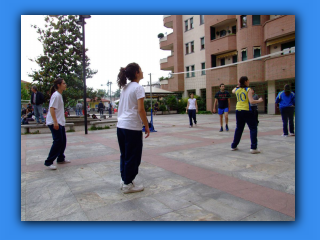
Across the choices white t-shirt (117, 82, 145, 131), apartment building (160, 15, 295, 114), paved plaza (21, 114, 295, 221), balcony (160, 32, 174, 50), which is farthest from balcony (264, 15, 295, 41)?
white t-shirt (117, 82, 145, 131)

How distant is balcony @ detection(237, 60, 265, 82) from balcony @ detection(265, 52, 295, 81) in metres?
0.89

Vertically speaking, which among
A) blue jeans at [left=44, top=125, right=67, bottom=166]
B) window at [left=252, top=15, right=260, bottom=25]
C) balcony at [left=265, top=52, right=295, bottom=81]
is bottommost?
blue jeans at [left=44, top=125, right=67, bottom=166]

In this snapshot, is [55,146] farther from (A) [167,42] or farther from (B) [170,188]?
(A) [167,42]

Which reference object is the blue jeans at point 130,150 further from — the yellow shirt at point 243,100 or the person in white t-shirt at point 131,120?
the yellow shirt at point 243,100

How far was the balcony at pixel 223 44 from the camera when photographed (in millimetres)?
23953

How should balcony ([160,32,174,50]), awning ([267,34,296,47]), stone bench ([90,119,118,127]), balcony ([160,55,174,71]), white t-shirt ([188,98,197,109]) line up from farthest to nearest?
1. balcony ([160,55,174,71])
2. balcony ([160,32,174,50])
3. awning ([267,34,296,47])
4. stone bench ([90,119,118,127])
5. white t-shirt ([188,98,197,109])

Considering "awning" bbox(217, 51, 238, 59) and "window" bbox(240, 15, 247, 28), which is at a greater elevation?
"window" bbox(240, 15, 247, 28)

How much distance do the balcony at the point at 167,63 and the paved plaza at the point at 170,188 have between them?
2796 cm

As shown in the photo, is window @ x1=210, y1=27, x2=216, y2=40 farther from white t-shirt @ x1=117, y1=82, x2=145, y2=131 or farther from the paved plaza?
white t-shirt @ x1=117, y1=82, x2=145, y2=131

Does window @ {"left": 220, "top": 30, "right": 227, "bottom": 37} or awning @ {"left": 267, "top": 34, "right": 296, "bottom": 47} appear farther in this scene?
window @ {"left": 220, "top": 30, "right": 227, "bottom": 37}

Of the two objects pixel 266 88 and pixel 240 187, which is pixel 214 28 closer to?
pixel 266 88

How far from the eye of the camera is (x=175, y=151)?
6.12 meters

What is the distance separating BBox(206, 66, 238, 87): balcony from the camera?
2311cm

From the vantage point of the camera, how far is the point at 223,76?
23734 millimetres
